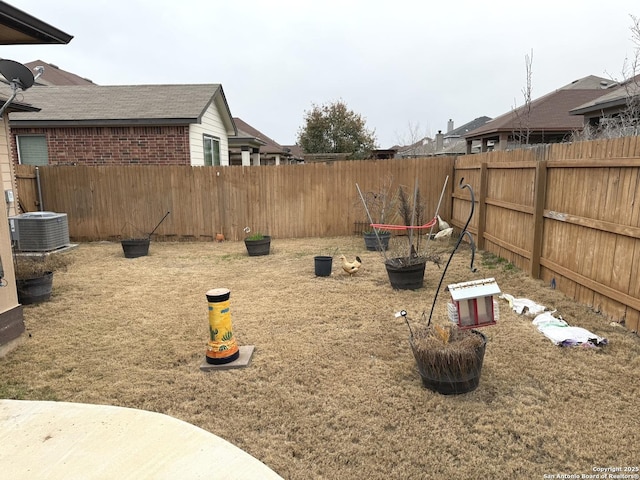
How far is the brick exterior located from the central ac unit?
9.71 feet

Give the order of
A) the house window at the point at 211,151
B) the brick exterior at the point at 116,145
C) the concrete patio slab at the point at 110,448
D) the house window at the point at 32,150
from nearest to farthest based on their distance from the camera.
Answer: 1. the concrete patio slab at the point at 110,448
2. the brick exterior at the point at 116,145
3. the house window at the point at 32,150
4. the house window at the point at 211,151

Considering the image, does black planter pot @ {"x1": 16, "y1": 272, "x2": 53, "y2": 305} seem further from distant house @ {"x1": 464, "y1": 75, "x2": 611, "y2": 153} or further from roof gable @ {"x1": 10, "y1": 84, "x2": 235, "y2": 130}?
distant house @ {"x1": 464, "y1": 75, "x2": 611, "y2": 153}

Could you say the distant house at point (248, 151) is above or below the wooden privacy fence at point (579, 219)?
above

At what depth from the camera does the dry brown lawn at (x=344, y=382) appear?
2.43 m

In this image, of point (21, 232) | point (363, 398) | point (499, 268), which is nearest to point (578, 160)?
point (499, 268)

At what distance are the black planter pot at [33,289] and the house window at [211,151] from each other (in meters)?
7.50

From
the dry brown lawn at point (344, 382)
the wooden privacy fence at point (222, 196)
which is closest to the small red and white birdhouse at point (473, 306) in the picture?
the dry brown lawn at point (344, 382)

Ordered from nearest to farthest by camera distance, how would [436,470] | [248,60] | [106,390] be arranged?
[436,470]
[106,390]
[248,60]

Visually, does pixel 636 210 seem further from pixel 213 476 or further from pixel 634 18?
pixel 634 18

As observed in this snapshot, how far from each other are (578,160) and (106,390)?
5.22 meters

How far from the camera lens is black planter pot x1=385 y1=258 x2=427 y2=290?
5.63 meters

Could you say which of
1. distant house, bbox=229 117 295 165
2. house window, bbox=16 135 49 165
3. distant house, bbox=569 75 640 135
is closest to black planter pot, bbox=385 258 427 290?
distant house, bbox=569 75 640 135

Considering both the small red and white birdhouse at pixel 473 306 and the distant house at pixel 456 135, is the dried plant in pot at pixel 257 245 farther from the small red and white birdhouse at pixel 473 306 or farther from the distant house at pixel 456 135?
the distant house at pixel 456 135

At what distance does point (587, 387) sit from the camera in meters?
3.07
